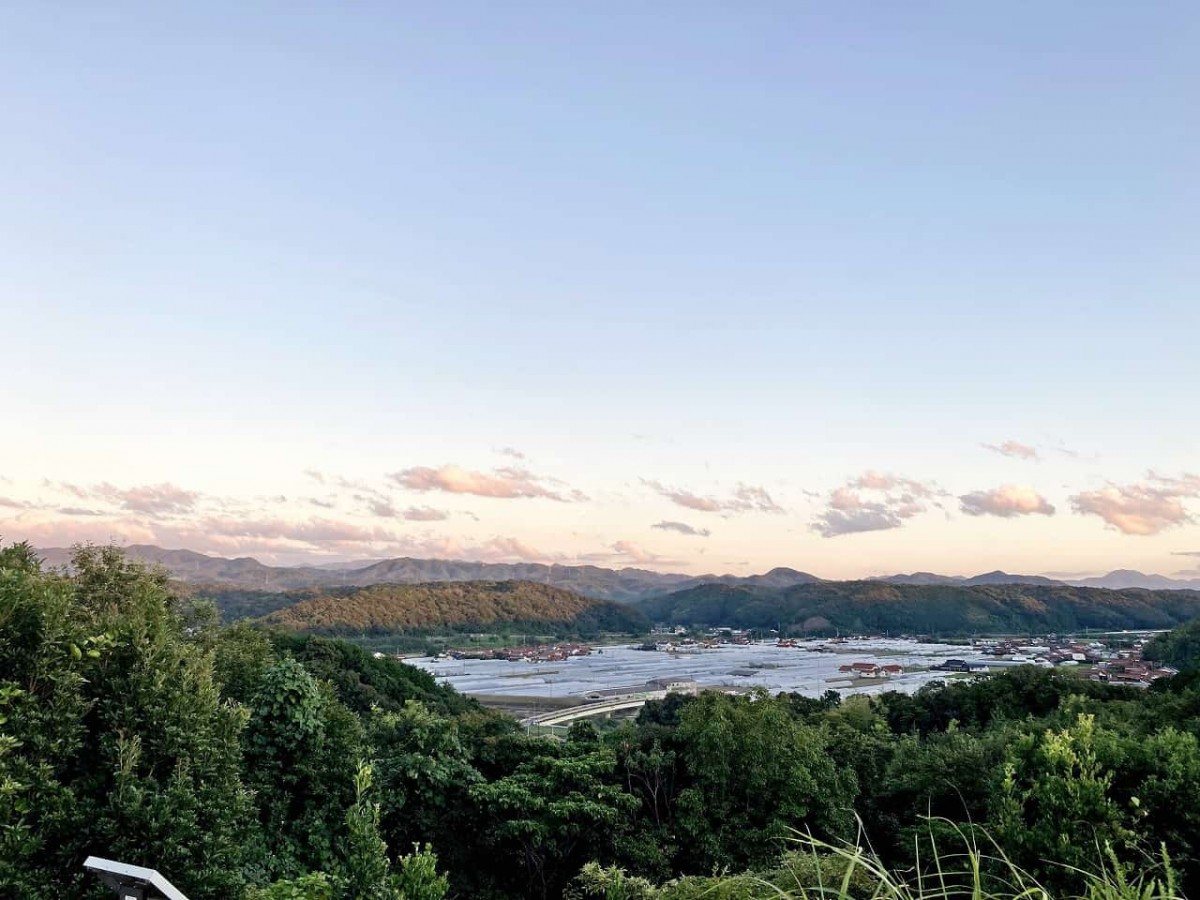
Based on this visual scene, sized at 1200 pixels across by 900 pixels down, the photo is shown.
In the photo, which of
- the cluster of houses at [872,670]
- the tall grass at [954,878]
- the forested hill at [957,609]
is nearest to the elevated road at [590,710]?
the cluster of houses at [872,670]

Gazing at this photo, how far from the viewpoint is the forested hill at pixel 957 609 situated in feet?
363

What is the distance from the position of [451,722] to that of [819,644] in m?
101

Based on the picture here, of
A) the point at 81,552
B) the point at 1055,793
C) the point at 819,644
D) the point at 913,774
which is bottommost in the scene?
the point at 819,644

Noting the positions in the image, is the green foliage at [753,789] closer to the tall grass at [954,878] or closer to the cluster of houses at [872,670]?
the tall grass at [954,878]

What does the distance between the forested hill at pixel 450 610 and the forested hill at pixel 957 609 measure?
981 inches

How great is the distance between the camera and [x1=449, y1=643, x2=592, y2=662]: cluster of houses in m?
89.4

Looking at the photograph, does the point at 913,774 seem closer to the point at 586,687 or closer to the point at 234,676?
the point at 234,676

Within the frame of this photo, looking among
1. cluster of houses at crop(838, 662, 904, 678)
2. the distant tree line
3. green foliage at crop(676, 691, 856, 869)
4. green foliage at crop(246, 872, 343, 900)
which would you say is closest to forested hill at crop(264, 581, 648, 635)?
cluster of houses at crop(838, 662, 904, 678)

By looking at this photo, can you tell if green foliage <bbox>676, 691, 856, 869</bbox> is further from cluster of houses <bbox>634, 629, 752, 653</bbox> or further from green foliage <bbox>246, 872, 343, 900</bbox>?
cluster of houses <bbox>634, 629, 752, 653</bbox>

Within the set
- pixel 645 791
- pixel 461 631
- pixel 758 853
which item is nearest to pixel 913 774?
pixel 758 853

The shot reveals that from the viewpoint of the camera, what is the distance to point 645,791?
13.4 meters

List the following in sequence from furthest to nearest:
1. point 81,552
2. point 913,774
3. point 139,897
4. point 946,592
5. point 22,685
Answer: point 946,592 < point 913,774 < point 81,552 < point 22,685 < point 139,897

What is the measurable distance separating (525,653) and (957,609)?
68974 mm

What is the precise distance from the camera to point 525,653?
92.7 meters
